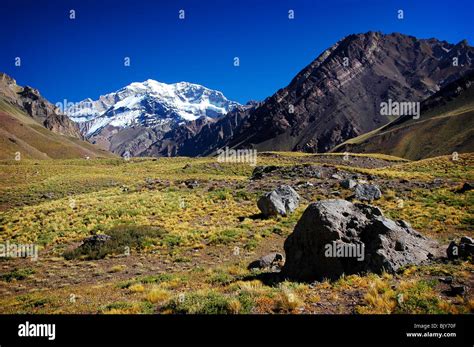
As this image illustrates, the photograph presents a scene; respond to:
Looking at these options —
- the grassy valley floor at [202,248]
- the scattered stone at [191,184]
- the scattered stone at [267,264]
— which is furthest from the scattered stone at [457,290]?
the scattered stone at [191,184]

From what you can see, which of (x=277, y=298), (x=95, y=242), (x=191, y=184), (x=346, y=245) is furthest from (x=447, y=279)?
(x=191, y=184)

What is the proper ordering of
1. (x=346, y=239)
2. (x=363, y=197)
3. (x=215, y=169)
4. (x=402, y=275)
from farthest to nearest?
1. (x=215, y=169)
2. (x=363, y=197)
3. (x=346, y=239)
4. (x=402, y=275)

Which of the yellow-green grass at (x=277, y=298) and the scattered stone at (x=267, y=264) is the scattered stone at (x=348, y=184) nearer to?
the scattered stone at (x=267, y=264)

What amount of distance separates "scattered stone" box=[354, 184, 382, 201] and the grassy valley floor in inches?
53.4

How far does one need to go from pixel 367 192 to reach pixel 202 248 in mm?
20452

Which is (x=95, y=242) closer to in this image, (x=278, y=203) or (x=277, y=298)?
(x=278, y=203)

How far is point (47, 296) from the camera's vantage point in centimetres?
1455

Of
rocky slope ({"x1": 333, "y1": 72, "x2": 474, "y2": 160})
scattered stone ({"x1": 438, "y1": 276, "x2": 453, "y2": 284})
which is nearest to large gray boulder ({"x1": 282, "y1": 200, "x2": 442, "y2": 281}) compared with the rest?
scattered stone ({"x1": 438, "y1": 276, "x2": 453, "y2": 284})

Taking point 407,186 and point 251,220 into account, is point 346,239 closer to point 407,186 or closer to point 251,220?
point 251,220

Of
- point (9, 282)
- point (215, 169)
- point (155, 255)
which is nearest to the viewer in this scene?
point (9, 282)

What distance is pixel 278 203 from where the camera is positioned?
103 feet

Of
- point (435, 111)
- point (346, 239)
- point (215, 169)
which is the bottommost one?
point (346, 239)

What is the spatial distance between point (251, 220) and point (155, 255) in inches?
397
